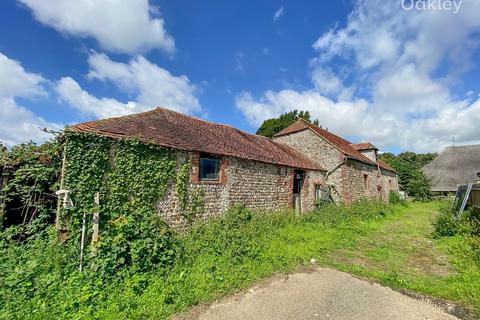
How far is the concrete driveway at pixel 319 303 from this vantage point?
4.33 metres

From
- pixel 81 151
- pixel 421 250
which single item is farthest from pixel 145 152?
pixel 421 250

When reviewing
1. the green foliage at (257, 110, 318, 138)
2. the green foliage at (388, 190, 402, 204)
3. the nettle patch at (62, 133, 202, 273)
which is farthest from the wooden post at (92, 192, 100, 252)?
the green foliage at (257, 110, 318, 138)

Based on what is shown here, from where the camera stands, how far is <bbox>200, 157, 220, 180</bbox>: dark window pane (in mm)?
9218

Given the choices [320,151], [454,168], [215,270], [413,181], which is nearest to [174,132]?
[215,270]

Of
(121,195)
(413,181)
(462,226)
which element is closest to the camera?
(121,195)

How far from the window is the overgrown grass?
1.68 meters

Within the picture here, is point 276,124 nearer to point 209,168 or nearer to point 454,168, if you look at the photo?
point 454,168

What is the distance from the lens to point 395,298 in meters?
4.96

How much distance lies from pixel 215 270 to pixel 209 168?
437 centimetres

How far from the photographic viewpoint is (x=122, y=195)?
273 inches

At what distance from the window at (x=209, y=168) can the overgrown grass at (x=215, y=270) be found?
168 centimetres

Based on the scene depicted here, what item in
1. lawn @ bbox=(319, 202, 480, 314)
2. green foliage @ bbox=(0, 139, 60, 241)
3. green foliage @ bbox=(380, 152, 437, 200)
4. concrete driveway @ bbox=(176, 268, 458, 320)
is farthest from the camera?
green foliage @ bbox=(380, 152, 437, 200)

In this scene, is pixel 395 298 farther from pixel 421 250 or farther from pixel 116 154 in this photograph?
pixel 116 154

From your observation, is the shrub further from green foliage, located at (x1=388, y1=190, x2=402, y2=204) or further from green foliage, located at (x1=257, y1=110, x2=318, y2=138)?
green foliage, located at (x1=257, y1=110, x2=318, y2=138)
